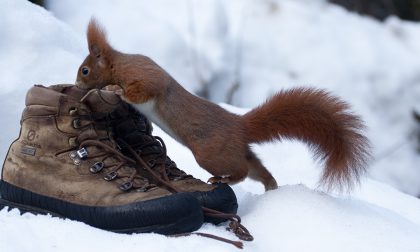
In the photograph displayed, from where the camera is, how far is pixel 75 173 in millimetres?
1087

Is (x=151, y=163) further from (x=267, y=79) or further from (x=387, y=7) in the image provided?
(x=387, y=7)

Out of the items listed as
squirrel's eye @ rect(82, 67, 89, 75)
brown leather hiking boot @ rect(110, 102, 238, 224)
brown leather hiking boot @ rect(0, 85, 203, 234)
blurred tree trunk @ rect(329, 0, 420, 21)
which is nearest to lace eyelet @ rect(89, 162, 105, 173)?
brown leather hiking boot @ rect(0, 85, 203, 234)

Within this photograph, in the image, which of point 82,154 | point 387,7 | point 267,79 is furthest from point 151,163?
point 387,7

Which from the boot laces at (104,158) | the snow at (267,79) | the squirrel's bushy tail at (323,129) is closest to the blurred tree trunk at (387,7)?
the snow at (267,79)

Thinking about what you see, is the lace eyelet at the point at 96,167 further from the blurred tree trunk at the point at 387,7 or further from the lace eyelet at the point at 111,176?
the blurred tree trunk at the point at 387,7

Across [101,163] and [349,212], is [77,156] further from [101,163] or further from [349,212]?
[349,212]

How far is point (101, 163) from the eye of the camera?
3.62 ft

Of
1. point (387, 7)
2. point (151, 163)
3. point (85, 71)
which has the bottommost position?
point (387, 7)

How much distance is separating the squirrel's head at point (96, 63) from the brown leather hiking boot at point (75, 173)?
0.10m

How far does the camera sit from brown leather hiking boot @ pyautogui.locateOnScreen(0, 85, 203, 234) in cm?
103

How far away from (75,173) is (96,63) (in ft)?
0.80

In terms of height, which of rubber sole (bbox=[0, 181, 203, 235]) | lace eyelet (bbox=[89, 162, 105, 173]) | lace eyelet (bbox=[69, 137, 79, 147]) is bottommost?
rubber sole (bbox=[0, 181, 203, 235])

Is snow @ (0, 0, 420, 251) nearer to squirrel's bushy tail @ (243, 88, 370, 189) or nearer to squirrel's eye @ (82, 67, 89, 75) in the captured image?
squirrel's bushy tail @ (243, 88, 370, 189)

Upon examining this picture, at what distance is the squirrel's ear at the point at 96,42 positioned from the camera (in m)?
1.24
